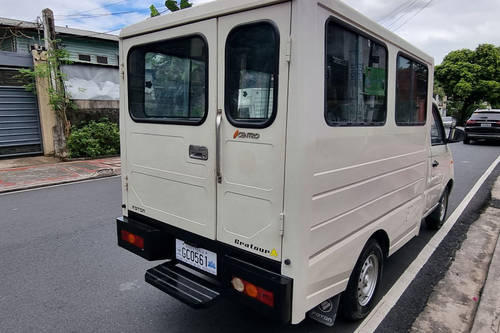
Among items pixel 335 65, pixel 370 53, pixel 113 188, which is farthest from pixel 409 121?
pixel 113 188

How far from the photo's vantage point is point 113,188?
24.8 ft

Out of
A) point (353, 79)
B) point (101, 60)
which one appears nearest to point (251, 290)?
point (353, 79)

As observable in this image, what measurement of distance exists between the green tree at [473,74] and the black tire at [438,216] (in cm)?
2686

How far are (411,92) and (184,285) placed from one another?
2.80 metres

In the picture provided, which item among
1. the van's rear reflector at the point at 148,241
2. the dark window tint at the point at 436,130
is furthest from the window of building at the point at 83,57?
the dark window tint at the point at 436,130

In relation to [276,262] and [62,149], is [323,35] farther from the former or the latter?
[62,149]

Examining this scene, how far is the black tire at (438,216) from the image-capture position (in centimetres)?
516

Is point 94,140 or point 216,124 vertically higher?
point 216,124

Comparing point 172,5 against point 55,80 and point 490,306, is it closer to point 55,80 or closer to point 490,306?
point 55,80

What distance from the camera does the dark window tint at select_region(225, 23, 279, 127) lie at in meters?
2.16

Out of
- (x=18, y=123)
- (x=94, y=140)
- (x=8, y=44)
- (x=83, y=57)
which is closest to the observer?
(x=18, y=123)

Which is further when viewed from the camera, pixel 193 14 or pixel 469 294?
pixel 469 294

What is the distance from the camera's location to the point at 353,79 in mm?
2523

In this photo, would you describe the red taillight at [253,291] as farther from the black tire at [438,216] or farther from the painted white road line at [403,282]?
the black tire at [438,216]
